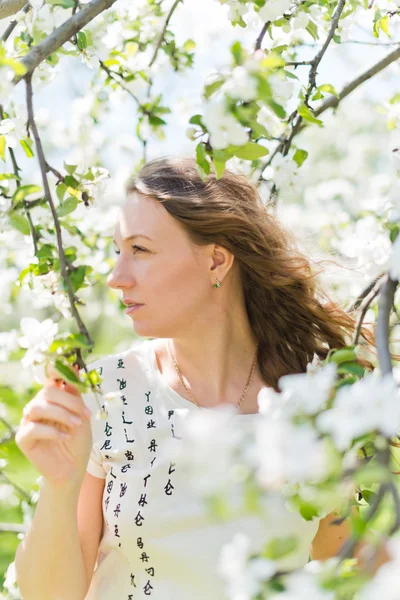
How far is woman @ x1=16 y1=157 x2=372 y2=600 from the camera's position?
167cm

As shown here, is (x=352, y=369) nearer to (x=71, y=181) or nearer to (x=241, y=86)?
(x=241, y=86)

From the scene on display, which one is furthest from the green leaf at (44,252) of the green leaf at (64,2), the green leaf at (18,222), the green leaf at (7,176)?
the green leaf at (64,2)

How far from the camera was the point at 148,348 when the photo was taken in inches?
79.0

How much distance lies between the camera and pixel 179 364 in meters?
1.93

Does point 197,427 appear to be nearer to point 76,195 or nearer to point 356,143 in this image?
point 76,195

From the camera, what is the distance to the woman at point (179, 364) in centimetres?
167

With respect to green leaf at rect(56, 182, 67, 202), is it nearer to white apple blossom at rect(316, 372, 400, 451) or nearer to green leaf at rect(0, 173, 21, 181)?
green leaf at rect(0, 173, 21, 181)

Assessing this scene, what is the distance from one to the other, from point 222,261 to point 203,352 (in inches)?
8.8

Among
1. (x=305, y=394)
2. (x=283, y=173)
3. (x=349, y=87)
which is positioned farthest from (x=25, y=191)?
(x=349, y=87)

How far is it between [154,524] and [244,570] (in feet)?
3.34

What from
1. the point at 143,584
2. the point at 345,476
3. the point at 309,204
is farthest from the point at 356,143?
the point at 345,476

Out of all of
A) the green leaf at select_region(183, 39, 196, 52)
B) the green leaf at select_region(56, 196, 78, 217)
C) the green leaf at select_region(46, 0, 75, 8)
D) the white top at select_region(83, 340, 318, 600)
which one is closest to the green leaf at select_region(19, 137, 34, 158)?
the green leaf at select_region(56, 196, 78, 217)

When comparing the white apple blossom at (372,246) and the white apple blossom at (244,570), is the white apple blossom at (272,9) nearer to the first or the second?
the white apple blossom at (372,246)

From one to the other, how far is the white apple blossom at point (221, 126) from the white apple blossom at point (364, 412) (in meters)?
0.44
